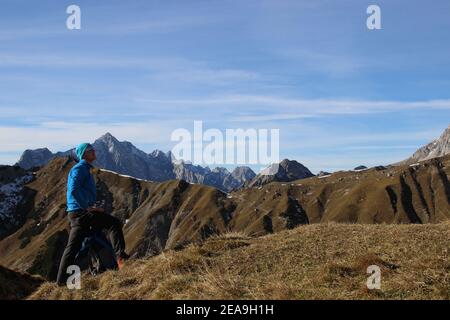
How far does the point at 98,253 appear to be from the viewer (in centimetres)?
1566

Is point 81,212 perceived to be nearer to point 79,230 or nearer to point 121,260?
point 79,230

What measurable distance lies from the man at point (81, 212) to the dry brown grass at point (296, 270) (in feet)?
3.05

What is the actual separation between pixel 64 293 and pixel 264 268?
18.5ft

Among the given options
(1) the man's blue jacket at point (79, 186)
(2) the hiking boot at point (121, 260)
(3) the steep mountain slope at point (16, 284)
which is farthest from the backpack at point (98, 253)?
(3) the steep mountain slope at point (16, 284)

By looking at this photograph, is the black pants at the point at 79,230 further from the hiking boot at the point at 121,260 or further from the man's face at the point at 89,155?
the man's face at the point at 89,155

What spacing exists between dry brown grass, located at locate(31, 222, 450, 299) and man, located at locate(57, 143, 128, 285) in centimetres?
93

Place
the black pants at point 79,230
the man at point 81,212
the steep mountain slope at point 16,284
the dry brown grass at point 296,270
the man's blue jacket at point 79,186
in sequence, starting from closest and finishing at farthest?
1. the dry brown grass at point 296,270
2. the black pants at point 79,230
3. the man at point 81,212
4. the man's blue jacket at point 79,186
5. the steep mountain slope at point 16,284

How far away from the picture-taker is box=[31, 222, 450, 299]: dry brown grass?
34.2 feet

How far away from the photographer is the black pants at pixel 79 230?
46.2 feet

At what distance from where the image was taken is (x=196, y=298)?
10141 millimetres

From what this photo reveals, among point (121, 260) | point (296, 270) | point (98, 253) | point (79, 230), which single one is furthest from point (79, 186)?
point (296, 270)

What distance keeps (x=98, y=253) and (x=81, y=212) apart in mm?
2009

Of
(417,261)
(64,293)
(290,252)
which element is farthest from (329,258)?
(64,293)
